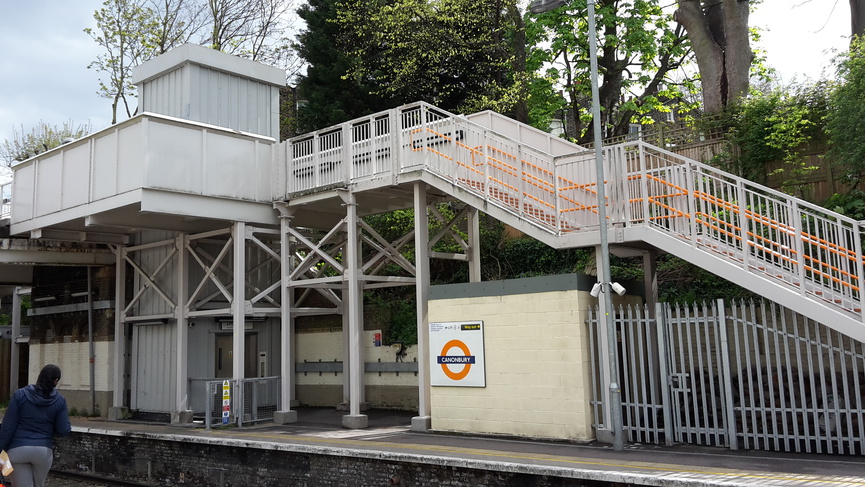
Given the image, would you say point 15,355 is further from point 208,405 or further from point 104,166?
point 208,405

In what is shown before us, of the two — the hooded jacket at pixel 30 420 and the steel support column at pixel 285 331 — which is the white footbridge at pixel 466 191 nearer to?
the steel support column at pixel 285 331

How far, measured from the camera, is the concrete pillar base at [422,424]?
13328 millimetres

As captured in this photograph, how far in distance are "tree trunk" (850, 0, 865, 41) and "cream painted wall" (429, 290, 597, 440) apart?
12.5 m

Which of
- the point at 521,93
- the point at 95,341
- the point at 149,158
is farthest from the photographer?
the point at 521,93

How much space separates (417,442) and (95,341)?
11.7m

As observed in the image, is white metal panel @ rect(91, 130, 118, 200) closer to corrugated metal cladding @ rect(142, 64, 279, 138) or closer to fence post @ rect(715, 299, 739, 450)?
corrugated metal cladding @ rect(142, 64, 279, 138)

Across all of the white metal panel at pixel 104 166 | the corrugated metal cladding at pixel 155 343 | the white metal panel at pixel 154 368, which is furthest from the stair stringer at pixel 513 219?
the white metal panel at pixel 154 368

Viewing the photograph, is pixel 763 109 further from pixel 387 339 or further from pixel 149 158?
pixel 149 158

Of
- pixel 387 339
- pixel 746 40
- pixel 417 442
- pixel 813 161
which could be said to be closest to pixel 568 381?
pixel 417 442

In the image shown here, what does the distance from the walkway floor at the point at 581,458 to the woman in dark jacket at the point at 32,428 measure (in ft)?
12.7

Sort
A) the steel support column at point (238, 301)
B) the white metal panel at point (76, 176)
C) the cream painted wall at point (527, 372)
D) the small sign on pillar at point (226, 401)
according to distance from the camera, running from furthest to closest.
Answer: the steel support column at point (238, 301)
the white metal panel at point (76, 176)
the small sign on pillar at point (226, 401)
the cream painted wall at point (527, 372)

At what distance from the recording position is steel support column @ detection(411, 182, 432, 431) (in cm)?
1356

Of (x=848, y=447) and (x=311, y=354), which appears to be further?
(x=311, y=354)

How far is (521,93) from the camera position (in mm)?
24484
